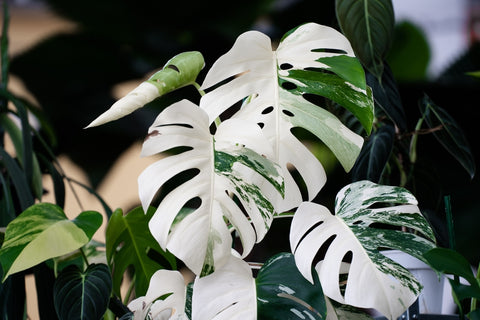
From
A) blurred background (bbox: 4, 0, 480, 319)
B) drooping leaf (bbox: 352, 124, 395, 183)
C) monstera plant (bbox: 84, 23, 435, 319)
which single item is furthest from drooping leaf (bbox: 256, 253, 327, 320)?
blurred background (bbox: 4, 0, 480, 319)

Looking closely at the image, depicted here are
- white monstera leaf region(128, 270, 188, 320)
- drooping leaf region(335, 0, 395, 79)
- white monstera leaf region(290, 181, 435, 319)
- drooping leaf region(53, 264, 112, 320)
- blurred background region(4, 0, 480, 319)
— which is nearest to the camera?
white monstera leaf region(290, 181, 435, 319)

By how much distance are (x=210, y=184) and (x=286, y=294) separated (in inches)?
5.3

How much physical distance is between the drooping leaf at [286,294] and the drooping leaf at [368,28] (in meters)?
0.39

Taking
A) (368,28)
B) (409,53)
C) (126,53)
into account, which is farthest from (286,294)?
(409,53)

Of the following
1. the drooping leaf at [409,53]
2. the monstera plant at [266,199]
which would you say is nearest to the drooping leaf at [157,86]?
the monstera plant at [266,199]

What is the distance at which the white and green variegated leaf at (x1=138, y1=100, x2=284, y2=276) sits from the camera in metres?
0.55

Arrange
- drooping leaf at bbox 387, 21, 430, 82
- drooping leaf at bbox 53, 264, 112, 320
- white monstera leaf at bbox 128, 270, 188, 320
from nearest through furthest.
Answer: white monstera leaf at bbox 128, 270, 188, 320 < drooping leaf at bbox 53, 264, 112, 320 < drooping leaf at bbox 387, 21, 430, 82

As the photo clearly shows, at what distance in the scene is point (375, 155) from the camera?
0.92 meters

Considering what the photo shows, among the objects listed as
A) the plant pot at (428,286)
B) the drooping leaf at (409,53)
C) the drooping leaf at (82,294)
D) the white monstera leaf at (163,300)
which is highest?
the white monstera leaf at (163,300)

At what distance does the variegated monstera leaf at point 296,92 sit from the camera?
670 mm

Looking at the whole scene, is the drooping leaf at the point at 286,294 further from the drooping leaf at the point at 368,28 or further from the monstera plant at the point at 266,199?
the drooping leaf at the point at 368,28

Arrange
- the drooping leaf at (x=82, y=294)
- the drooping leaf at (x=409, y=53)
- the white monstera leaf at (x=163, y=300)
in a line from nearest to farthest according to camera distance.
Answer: the white monstera leaf at (x=163, y=300) → the drooping leaf at (x=82, y=294) → the drooping leaf at (x=409, y=53)

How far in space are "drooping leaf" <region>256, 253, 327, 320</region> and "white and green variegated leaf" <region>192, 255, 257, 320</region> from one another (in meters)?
0.01

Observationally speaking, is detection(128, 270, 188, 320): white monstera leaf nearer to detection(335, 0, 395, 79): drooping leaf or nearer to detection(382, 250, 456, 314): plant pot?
detection(382, 250, 456, 314): plant pot
